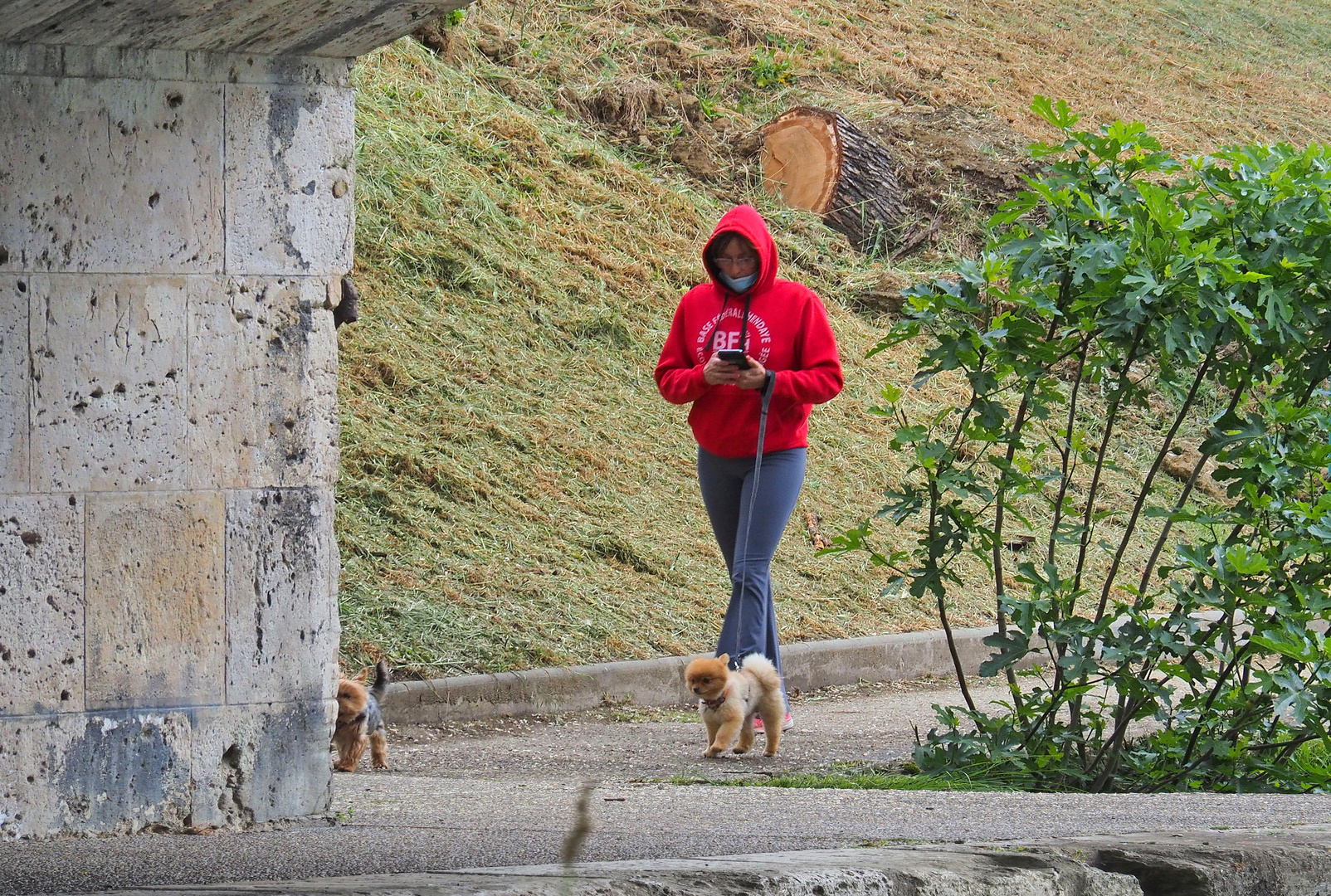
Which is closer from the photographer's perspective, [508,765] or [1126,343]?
[1126,343]

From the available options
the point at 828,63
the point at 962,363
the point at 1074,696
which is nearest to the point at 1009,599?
the point at 1074,696

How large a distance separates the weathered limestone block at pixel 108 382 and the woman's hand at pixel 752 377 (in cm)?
261

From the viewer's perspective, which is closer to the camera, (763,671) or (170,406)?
(170,406)

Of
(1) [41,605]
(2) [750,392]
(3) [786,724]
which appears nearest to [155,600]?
(1) [41,605]

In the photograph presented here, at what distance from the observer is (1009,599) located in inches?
220

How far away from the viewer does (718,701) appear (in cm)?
592

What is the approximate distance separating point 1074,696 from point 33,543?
3.63 metres

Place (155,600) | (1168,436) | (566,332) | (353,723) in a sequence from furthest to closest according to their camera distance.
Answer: (566,332)
(353,723)
(1168,436)
(155,600)

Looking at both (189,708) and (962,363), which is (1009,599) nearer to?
(962,363)

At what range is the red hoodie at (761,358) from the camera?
6297 millimetres

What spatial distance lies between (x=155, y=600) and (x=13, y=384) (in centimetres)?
67

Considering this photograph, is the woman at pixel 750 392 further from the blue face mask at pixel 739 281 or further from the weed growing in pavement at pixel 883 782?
the weed growing in pavement at pixel 883 782

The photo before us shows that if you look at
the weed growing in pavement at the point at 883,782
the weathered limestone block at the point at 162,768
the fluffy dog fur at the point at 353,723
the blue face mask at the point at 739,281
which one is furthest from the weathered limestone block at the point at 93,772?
the blue face mask at the point at 739,281

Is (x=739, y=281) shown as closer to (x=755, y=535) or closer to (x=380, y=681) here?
(x=755, y=535)
